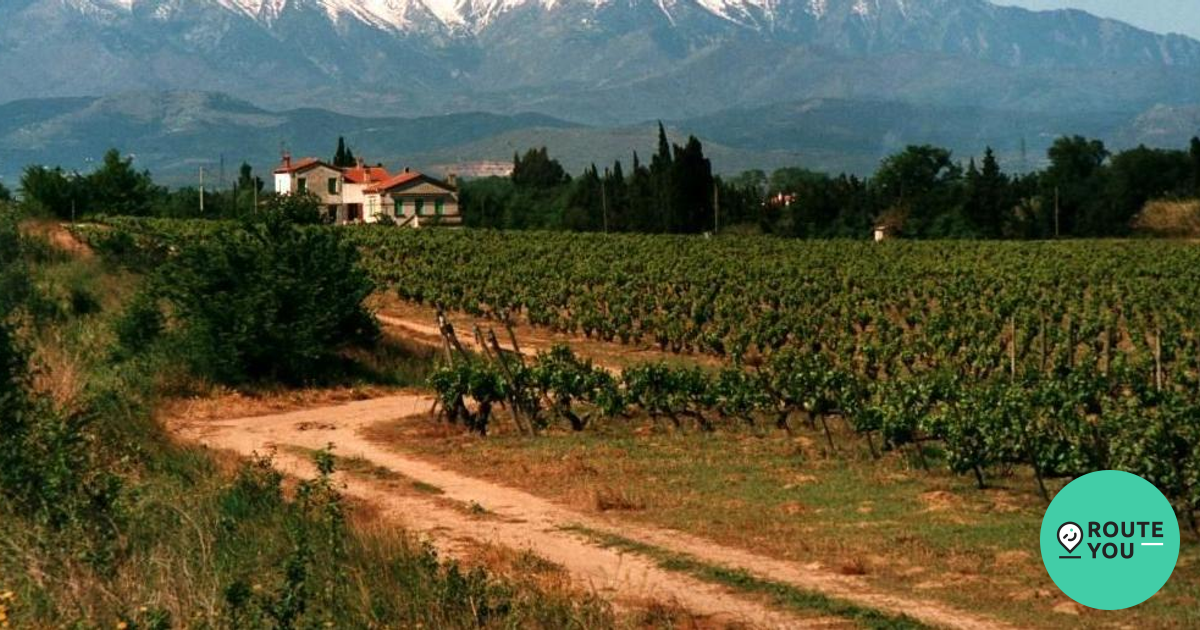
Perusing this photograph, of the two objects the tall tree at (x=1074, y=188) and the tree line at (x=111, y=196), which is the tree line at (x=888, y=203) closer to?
the tall tree at (x=1074, y=188)

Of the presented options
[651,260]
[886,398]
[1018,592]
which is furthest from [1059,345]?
[651,260]

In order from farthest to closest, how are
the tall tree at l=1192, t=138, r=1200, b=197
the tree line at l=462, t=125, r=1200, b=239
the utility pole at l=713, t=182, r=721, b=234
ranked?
the tall tree at l=1192, t=138, r=1200, b=197 → the utility pole at l=713, t=182, r=721, b=234 → the tree line at l=462, t=125, r=1200, b=239

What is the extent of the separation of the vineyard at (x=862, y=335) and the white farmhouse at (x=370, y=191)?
1380 inches

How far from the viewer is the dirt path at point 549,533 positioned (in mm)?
12148

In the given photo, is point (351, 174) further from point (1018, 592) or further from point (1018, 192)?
point (1018, 592)

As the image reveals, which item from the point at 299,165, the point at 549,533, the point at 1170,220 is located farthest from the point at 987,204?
the point at 549,533

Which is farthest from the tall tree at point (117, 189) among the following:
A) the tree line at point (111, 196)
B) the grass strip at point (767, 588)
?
the grass strip at point (767, 588)

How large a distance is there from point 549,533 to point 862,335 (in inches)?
863

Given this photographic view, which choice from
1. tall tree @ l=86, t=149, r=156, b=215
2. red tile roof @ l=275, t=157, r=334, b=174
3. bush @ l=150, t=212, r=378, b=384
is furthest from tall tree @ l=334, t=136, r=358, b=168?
bush @ l=150, t=212, r=378, b=384

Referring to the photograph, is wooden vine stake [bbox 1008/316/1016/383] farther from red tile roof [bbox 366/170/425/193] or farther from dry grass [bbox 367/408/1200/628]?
red tile roof [bbox 366/170/425/193]

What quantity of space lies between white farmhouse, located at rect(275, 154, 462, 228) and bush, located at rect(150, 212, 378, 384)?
70831mm

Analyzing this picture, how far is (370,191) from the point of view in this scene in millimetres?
107312

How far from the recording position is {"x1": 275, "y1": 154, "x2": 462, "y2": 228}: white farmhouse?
104875mm

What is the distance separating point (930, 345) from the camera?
31.4 meters
